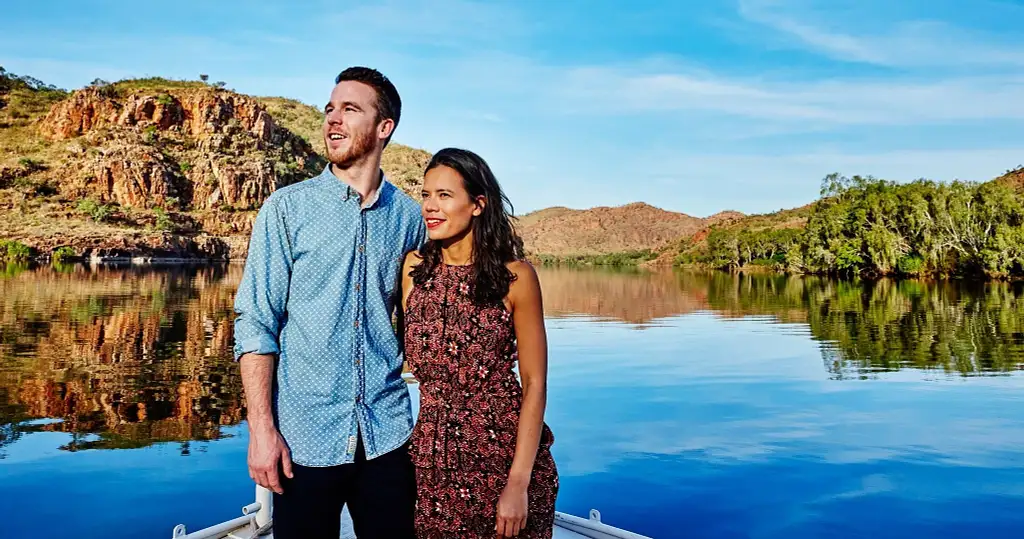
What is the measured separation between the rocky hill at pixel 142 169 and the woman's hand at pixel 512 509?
72136 millimetres

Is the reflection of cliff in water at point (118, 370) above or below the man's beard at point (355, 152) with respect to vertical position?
below

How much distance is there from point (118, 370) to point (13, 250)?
5768 centimetres

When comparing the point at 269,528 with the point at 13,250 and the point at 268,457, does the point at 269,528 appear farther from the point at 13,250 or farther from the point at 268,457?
the point at 13,250

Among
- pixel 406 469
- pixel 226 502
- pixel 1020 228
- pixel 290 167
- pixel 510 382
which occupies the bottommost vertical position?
pixel 226 502

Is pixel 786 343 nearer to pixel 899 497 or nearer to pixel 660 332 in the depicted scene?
pixel 660 332

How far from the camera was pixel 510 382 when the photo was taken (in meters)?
2.48

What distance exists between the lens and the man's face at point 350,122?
252 cm

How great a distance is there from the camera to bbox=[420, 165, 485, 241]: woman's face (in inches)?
96.1

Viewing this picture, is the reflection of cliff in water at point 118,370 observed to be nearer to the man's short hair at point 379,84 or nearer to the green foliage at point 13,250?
the man's short hair at point 379,84

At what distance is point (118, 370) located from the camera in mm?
14094

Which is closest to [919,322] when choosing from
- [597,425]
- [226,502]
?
[597,425]

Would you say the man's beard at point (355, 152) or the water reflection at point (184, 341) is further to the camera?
the water reflection at point (184, 341)

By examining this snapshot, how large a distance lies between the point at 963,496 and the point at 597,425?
14.8 feet

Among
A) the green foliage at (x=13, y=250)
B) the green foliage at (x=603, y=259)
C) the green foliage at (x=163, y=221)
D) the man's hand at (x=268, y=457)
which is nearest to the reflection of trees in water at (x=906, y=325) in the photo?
the man's hand at (x=268, y=457)
